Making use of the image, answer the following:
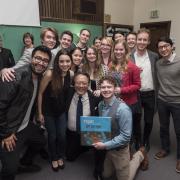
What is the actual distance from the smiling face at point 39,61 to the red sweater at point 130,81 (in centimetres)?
88

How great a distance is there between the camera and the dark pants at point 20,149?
6.82 ft

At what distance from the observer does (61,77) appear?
2463 mm

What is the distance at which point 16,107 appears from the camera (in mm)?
2076

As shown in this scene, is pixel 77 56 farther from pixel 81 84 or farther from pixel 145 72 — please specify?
pixel 145 72

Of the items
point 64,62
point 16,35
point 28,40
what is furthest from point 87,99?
point 16,35

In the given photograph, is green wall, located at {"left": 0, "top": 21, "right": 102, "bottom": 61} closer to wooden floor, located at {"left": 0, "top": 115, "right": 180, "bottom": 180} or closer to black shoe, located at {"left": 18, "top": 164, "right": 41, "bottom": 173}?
wooden floor, located at {"left": 0, "top": 115, "right": 180, "bottom": 180}

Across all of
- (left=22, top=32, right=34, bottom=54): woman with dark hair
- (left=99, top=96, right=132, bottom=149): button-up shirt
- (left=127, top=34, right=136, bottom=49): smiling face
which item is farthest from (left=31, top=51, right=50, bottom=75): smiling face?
(left=22, top=32, right=34, bottom=54): woman with dark hair

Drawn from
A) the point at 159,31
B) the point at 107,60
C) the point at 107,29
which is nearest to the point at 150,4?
the point at 159,31

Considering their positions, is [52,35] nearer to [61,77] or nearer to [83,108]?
[61,77]

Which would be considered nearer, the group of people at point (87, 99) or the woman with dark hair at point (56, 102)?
the group of people at point (87, 99)

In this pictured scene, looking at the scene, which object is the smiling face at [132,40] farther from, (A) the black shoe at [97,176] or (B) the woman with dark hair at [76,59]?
(A) the black shoe at [97,176]

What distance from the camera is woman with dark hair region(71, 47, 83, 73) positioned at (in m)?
2.77

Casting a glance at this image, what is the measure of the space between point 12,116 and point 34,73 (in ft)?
1.58

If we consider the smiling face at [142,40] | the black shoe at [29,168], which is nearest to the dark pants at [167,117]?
the smiling face at [142,40]
